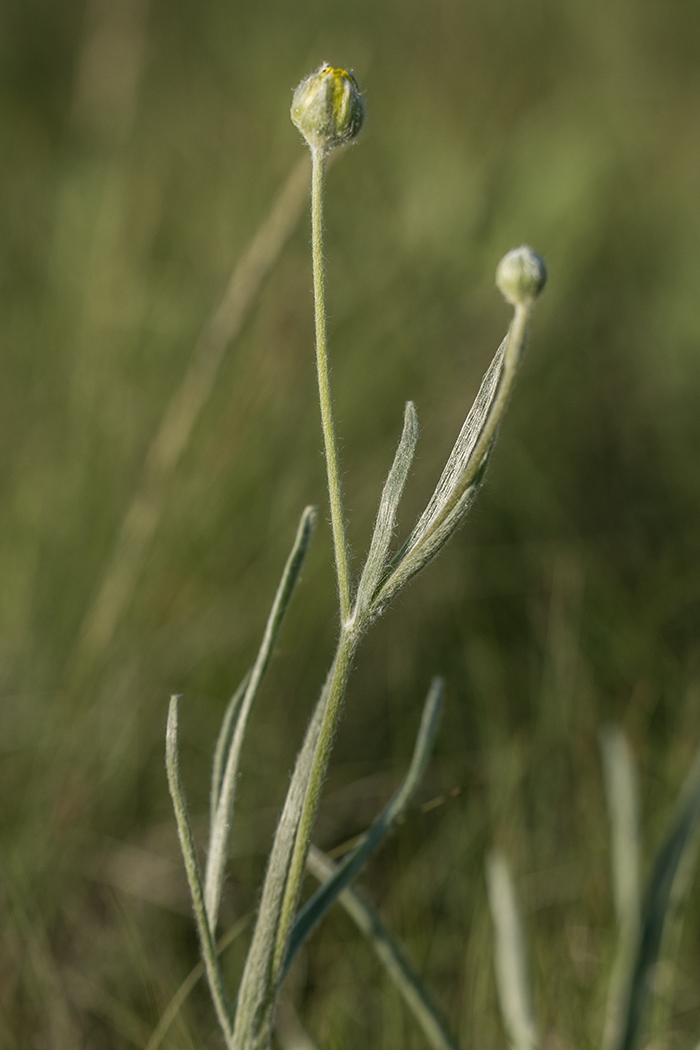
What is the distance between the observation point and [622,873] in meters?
1.48

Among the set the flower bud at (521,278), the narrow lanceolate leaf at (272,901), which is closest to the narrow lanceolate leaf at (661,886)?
the narrow lanceolate leaf at (272,901)

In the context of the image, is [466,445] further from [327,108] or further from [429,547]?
[327,108]

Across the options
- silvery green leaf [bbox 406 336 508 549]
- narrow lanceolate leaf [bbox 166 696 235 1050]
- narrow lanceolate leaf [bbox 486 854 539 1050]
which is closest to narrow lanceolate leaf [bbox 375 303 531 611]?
silvery green leaf [bbox 406 336 508 549]

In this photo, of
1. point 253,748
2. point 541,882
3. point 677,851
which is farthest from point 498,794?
point 253,748

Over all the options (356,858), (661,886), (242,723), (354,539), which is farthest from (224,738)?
(354,539)

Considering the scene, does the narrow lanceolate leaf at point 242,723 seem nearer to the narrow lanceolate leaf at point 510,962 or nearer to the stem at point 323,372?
the stem at point 323,372

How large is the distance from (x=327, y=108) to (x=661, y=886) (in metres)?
1.17

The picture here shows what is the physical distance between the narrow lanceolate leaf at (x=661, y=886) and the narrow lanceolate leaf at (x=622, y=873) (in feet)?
0.04

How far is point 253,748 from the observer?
6.63 ft

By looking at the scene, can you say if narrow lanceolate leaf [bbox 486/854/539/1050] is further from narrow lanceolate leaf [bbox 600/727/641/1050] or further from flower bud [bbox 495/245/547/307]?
flower bud [bbox 495/245/547/307]

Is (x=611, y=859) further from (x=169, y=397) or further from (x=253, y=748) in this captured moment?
(x=169, y=397)

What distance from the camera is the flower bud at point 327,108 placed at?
0.92 metres

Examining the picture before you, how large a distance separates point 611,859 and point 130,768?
3.14 ft

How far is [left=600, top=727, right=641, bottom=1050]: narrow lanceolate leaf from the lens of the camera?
1.36m
